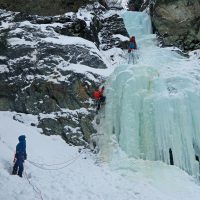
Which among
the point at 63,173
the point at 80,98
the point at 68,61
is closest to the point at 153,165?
the point at 63,173

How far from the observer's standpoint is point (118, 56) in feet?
68.5

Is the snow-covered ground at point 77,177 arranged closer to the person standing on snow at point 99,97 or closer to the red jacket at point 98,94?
the person standing on snow at point 99,97

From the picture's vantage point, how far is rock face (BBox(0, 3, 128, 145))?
54.6 ft

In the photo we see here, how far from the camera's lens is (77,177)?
13789 mm

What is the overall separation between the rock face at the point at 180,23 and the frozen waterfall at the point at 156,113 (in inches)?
186

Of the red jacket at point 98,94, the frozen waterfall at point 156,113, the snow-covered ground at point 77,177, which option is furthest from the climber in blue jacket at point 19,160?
the red jacket at point 98,94

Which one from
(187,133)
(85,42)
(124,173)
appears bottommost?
(124,173)

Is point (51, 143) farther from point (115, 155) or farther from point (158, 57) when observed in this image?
point (158, 57)

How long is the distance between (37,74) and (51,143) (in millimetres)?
3437

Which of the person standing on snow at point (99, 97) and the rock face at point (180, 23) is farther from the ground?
the rock face at point (180, 23)

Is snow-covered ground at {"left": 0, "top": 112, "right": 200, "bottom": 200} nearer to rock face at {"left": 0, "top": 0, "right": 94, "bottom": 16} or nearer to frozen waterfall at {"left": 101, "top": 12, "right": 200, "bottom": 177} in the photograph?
frozen waterfall at {"left": 101, "top": 12, "right": 200, "bottom": 177}

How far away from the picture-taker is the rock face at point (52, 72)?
16.7m

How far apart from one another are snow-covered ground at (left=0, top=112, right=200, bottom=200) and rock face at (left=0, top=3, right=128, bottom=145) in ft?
3.42

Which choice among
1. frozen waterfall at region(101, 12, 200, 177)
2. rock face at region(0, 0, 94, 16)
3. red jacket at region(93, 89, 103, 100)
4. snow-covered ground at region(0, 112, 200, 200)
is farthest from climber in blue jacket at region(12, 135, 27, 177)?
rock face at region(0, 0, 94, 16)
